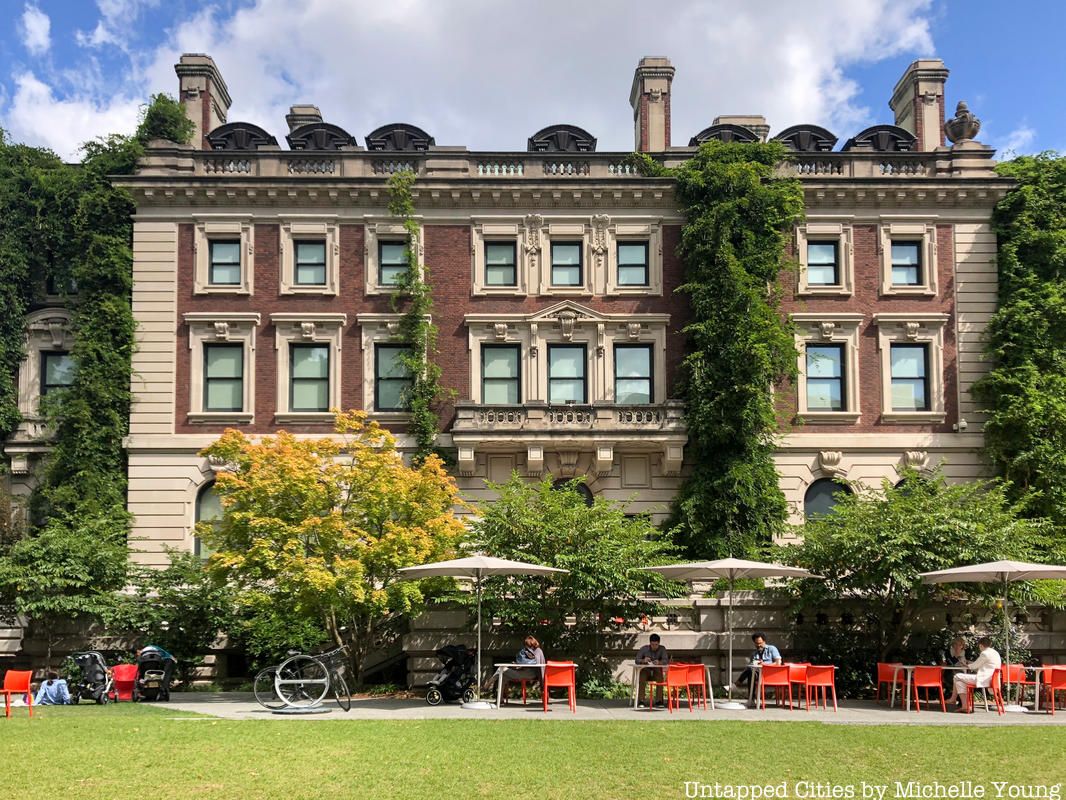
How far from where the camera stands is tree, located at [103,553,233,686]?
87.0 feet

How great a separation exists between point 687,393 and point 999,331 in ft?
30.3

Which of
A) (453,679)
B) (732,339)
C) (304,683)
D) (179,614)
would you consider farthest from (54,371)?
(732,339)

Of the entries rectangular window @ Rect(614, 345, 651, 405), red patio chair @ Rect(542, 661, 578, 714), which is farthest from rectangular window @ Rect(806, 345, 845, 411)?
red patio chair @ Rect(542, 661, 578, 714)

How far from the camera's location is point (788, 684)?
21.3m

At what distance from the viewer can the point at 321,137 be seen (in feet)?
116

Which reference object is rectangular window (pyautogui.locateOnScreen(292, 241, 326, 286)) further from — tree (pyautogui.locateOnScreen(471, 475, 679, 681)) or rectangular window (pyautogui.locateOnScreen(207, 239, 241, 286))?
tree (pyautogui.locateOnScreen(471, 475, 679, 681))

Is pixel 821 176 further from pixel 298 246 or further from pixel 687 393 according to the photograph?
pixel 298 246

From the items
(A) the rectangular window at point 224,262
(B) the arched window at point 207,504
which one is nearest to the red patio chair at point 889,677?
(B) the arched window at point 207,504

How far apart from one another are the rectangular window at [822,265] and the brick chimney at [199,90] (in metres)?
18.9

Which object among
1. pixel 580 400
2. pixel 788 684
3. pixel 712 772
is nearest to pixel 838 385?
pixel 580 400

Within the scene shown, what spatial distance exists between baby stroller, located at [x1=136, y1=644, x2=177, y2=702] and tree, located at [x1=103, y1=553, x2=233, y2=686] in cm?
262

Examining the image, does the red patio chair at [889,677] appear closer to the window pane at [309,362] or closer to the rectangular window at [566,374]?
the rectangular window at [566,374]

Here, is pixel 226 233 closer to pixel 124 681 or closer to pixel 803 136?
pixel 124 681

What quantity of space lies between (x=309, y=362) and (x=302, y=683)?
49.7 feet
